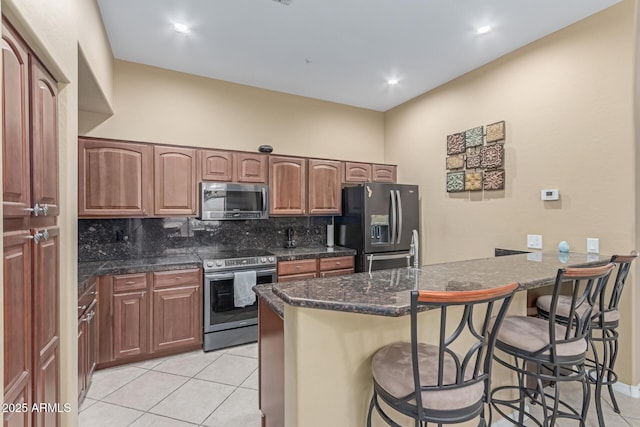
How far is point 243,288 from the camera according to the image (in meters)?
3.23

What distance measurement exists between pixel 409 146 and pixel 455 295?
369cm

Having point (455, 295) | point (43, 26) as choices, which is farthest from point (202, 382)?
point (43, 26)

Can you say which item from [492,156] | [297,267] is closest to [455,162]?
[492,156]

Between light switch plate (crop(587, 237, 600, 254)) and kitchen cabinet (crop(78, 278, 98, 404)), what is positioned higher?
light switch plate (crop(587, 237, 600, 254))

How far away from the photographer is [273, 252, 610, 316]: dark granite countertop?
1208mm

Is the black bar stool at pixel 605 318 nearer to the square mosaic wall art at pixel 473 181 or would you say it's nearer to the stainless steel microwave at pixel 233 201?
the square mosaic wall art at pixel 473 181

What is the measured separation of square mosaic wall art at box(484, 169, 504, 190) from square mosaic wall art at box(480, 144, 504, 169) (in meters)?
0.06

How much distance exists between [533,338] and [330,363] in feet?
3.59

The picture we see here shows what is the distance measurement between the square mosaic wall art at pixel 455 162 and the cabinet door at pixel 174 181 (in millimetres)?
2985

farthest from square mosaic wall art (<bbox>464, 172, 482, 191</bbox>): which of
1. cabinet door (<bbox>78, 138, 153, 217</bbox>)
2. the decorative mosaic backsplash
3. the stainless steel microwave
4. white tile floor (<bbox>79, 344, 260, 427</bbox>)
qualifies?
cabinet door (<bbox>78, 138, 153, 217</bbox>)

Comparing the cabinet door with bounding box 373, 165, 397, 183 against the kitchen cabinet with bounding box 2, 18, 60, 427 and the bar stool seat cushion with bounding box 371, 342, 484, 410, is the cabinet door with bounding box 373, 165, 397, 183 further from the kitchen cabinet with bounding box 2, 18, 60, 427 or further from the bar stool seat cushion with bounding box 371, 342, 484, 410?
the kitchen cabinet with bounding box 2, 18, 60, 427

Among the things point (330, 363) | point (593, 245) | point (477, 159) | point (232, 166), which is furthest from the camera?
point (232, 166)

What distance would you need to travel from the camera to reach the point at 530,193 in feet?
9.62

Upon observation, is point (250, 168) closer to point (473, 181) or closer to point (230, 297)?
point (230, 297)
